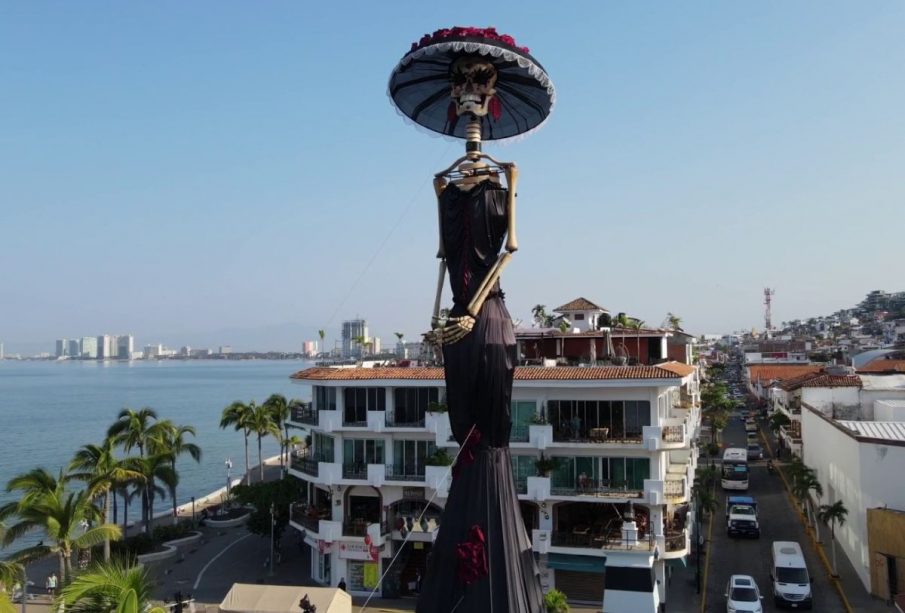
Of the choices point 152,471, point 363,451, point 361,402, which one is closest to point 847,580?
point 363,451

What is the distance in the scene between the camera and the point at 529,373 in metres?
27.6

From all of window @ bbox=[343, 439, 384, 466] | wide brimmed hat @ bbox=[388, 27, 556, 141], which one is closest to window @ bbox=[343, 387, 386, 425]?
window @ bbox=[343, 439, 384, 466]

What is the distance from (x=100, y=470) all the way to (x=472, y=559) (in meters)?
27.1

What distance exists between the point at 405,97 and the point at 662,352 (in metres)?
26.7

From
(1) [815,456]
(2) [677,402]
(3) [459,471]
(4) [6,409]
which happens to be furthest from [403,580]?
(4) [6,409]

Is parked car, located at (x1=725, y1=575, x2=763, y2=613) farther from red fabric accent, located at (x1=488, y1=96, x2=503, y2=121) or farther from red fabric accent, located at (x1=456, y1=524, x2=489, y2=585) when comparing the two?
red fabric accent, located at (x1=488, y1=96, x2=503, y2=121)

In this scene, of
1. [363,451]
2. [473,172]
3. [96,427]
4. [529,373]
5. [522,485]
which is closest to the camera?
[473,172]

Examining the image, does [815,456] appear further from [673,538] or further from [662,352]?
[673,538]

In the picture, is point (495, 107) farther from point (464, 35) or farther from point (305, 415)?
point (305, 415)

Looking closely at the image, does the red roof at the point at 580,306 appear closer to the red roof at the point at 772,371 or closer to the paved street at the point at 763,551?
the paved street at the point at 763,551

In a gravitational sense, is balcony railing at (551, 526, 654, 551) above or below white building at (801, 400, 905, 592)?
below

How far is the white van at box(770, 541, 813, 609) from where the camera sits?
24609 mm

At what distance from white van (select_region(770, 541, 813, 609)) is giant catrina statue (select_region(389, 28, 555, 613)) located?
58.3 ft

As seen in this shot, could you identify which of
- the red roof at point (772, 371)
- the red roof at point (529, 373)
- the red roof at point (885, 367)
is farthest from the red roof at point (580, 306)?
the red roof at point (772, 371)
